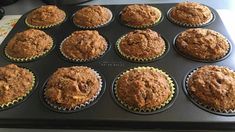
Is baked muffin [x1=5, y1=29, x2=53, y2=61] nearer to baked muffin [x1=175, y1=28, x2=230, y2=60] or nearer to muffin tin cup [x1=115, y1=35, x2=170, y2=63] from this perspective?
muffin tin cup [x1=115, y1=35, x2=170, y2=63]

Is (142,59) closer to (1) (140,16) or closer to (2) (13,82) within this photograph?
(1) (140,16)

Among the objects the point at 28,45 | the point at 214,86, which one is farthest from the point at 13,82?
the point at 214,86

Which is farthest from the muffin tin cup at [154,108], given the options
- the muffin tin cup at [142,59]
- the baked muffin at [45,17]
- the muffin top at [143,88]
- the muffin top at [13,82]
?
the baked muffin at [45,17]

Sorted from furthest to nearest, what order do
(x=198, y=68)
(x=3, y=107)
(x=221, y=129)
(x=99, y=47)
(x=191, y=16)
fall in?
(x=191, y=16) < (x=99, y=47) < (x=198, y=68) < (x=3, y=107) < (x=221, y=129)

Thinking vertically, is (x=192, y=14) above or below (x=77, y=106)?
above

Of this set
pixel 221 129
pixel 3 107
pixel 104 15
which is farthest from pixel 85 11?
pixel 221 129

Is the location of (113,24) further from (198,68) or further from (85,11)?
(198,68)
